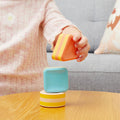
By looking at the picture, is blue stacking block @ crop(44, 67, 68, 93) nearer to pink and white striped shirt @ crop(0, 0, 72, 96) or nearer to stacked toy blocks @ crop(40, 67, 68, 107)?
stacked toy blocks @ crop(40, 67, 68, 107)

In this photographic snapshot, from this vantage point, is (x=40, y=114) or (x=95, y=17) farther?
(x=95, y=17)

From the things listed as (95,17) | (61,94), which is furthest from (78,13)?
(61,94)

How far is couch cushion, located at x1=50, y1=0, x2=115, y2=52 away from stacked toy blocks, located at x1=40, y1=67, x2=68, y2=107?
4.37ft

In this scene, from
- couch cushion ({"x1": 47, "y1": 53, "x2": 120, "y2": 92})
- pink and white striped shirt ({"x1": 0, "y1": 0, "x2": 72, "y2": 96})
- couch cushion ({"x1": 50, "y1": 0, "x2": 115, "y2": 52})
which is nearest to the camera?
pink and white striped shirt ({"x1": 0, "y1": 0, "x2": 72, "y2": 96})

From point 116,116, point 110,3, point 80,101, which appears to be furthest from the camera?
point 110,3

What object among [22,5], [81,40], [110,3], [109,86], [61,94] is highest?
[110,3]

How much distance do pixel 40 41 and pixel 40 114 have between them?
1.65 feet

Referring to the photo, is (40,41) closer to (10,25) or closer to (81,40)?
(10,25)

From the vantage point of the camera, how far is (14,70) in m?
0.99

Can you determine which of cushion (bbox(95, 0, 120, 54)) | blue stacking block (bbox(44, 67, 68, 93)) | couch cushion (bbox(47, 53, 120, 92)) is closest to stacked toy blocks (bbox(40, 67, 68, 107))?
blue stacking block (bbox(44, 67, 68, 93))

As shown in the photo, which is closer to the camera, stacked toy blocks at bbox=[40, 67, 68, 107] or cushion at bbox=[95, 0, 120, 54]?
stacked toy blocks at bbox=[40, 67, 68, 107]

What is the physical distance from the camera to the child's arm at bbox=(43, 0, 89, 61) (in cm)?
80

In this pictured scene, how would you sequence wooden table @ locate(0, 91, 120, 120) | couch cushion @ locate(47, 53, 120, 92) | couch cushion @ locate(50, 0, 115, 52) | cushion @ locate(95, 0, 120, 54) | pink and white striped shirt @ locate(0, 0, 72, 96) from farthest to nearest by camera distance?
couch cushion @ locate(50, 0, 115, 52), cushion @ locate(95, 0, 120, 54), couch cushion @ locate(47, 53, 120, 92), pink and white striped shirt @ locate(0, 0, 72, 96), wooden table @ locate(0, 91, 120, 120)

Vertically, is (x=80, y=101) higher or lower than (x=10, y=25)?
lower
